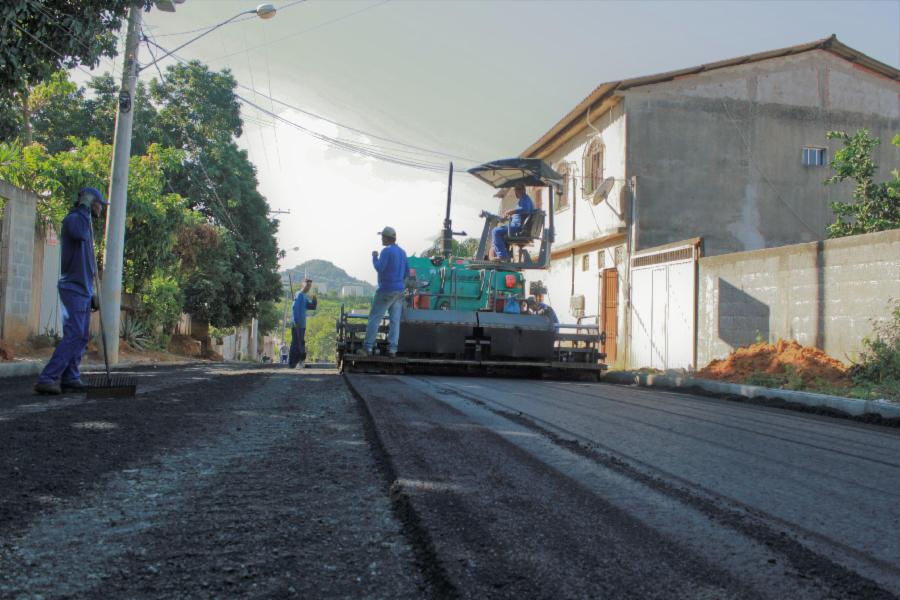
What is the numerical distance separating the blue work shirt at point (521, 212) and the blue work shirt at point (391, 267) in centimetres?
270

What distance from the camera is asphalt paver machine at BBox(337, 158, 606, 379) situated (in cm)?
1230

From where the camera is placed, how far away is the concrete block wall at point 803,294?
977 cm

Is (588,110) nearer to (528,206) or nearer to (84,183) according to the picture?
(528,206)

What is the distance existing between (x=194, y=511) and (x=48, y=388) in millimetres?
4530

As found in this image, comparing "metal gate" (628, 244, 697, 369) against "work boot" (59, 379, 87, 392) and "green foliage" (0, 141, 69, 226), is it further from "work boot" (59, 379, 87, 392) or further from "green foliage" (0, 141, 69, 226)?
"green foliage" (0, 141, 69, 226)

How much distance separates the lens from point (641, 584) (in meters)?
1.98

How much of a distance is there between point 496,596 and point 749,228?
19273 mm

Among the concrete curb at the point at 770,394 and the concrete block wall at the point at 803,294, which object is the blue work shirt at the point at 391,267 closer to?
the concrete curb at the point at 770,394

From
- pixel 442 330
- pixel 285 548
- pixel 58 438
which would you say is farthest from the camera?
pixel 442 330

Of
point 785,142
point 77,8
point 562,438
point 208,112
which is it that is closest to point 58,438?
point 562,438

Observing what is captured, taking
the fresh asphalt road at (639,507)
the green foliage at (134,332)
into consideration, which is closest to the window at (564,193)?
the green foliage at (134,332)

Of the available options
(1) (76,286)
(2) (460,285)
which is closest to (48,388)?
(1) (76,286)

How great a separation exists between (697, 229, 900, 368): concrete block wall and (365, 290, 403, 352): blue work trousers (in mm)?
6058

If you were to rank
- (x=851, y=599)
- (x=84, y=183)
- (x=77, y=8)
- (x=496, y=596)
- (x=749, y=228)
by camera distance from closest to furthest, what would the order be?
(x=496, y=596) → (x=851, y=599) → (x=77, y=8) → (x=84, y=183) → (x=749, y=228)
